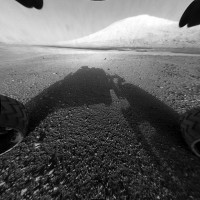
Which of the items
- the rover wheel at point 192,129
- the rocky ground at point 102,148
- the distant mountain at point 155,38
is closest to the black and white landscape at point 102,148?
the rocky ground at point 102,148

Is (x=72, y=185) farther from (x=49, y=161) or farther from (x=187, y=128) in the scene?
(x=187, y=128)

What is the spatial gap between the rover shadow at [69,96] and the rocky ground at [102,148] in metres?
0.02

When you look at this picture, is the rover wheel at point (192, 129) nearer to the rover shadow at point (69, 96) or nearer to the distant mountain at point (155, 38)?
the rover shadow at point (69, 96)

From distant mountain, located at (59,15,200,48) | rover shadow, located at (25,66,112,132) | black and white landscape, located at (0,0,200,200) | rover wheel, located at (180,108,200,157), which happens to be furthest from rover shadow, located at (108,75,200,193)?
distant mountain, located at (59,15,200,48)

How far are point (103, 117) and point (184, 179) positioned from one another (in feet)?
4.05

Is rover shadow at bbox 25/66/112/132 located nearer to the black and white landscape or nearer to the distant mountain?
the black and white landscape

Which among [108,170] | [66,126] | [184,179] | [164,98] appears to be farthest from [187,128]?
[66,126]

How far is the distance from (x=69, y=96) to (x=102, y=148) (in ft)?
5.05

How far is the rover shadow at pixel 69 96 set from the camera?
7.28ft

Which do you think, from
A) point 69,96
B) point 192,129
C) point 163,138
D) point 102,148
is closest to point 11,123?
point 102,148

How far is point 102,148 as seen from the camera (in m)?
1.55

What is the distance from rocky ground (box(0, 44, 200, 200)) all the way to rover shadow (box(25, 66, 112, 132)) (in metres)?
0.02

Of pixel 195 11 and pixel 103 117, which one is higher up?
pixel 195 11

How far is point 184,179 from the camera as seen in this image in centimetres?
122
